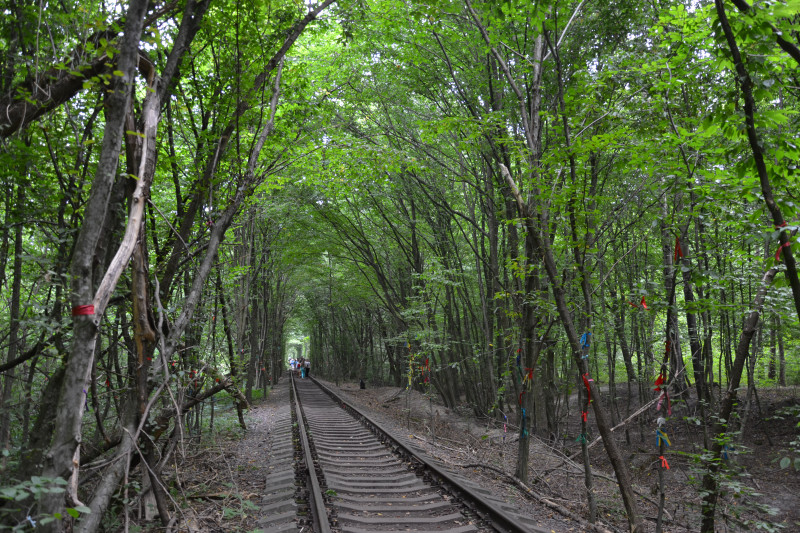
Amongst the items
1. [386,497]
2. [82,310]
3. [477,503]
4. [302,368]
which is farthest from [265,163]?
[302,368]

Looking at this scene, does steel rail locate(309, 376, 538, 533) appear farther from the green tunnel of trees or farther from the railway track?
the green tunnel of trees

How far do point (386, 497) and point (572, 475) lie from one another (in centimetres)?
445

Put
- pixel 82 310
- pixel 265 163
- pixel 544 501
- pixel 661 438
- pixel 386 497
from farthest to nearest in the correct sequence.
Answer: pixel 265 163, pixel 544 501, pixel 386 497, pixel 661 438, pixel 82 310

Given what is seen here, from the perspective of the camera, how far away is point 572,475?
8492mm

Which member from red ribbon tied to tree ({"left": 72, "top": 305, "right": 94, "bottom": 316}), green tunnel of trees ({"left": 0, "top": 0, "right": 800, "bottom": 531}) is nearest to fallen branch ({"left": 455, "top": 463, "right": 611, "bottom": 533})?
green tunnel of trees ({"left": 0, "top": 0, "right": 800, "bottom": 531})

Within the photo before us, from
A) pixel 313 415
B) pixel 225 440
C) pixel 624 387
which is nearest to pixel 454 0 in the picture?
pixel 225 440

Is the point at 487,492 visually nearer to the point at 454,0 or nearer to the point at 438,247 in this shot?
the point at 454,0

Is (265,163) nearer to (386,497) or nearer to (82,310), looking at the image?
(82,310)

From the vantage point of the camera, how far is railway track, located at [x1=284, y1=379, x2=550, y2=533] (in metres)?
4.75

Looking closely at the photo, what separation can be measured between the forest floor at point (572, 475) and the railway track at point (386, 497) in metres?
0.66

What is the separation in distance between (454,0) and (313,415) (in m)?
12.4

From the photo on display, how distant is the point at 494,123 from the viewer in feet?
21.8

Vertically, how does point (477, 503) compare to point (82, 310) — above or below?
below

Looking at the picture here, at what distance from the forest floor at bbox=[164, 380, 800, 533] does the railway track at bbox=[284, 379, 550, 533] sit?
66cm
